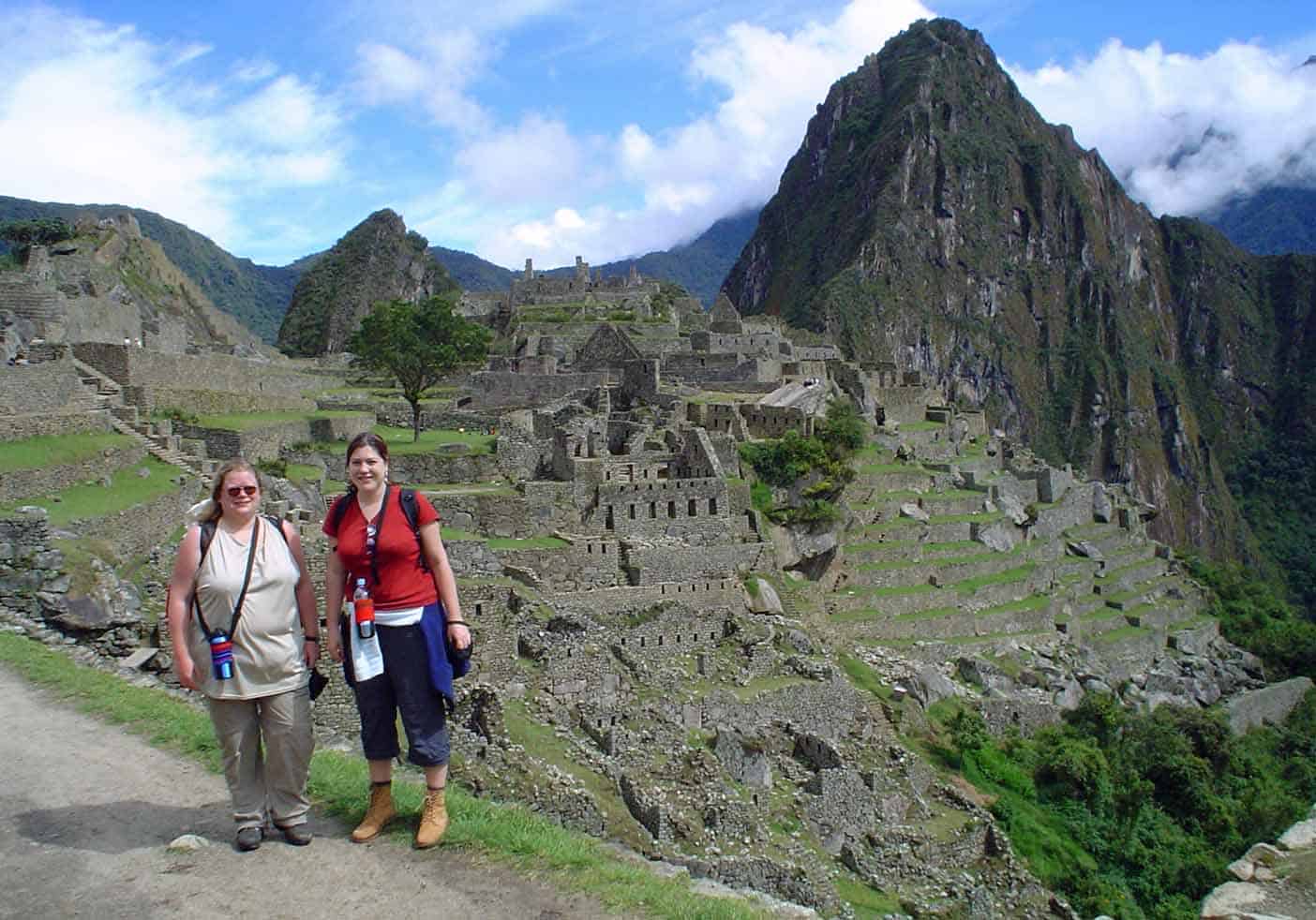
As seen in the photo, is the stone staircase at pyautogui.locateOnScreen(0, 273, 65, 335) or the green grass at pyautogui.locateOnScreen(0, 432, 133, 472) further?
the stone staircase at pyautogui.locateOnScreen(0, 273, 65, 335)

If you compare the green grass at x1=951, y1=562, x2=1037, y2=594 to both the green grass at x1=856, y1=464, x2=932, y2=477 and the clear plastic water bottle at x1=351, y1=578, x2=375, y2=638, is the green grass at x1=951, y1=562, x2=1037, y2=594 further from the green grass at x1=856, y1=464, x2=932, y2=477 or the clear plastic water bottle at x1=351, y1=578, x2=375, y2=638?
the clear plastic water bottle at x1=351, y1=578, x2=375, y2=638

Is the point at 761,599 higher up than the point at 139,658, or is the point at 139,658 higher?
the point at 139,658

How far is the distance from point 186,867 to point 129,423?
15.1 meters

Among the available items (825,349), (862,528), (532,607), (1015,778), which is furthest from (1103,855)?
(825,349)

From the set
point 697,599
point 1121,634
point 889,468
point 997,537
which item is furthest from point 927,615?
point 1121,634

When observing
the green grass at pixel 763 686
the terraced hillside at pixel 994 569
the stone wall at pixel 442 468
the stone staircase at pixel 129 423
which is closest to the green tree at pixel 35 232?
the stone staircase at pixel 129 423

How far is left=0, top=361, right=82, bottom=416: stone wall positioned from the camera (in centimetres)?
1817

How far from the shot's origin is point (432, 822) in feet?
24.2

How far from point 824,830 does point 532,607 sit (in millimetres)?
6100

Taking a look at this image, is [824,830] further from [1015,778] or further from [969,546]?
[969,546]

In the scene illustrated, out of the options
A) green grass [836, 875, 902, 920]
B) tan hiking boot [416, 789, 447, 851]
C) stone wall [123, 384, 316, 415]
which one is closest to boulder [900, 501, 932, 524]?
green grass [836, 875, 902, 920]

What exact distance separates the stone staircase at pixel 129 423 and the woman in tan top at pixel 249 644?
509 inches

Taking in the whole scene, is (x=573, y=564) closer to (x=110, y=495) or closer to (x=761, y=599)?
(x=761, y=599)

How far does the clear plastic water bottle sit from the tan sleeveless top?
1.37ft
